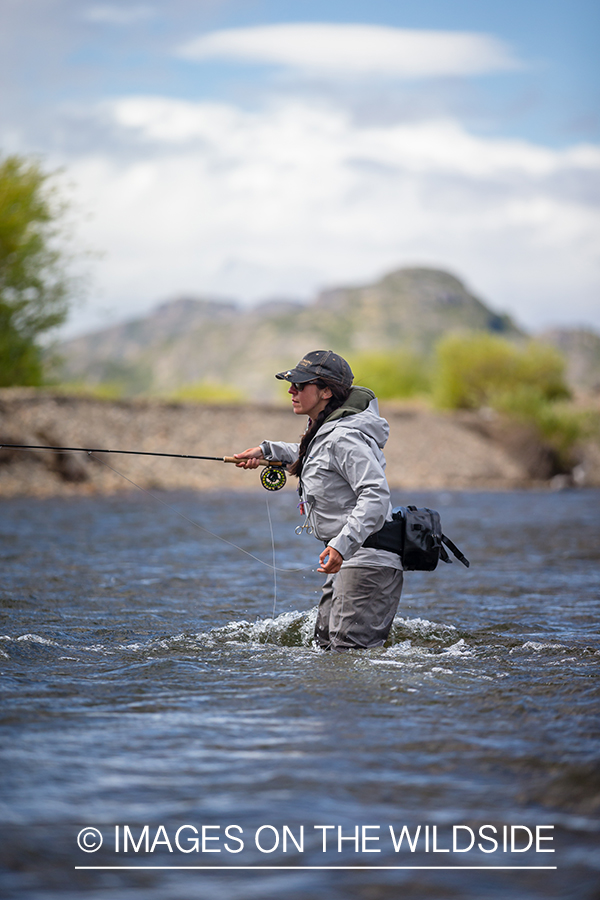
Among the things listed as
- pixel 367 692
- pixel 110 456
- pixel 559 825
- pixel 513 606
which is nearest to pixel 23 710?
pixel 367 692

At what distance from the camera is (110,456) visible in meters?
26.8

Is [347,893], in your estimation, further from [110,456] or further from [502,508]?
[110,456]

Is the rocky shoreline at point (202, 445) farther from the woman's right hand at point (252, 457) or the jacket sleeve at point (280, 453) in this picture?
the jacket sleeve at point (280, 453)

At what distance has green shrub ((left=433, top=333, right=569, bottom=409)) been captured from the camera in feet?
139

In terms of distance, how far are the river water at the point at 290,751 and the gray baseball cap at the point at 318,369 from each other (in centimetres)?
178

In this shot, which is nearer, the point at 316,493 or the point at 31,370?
the point at 316,493

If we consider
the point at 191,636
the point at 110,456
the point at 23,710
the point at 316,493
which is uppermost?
the point at 110,456

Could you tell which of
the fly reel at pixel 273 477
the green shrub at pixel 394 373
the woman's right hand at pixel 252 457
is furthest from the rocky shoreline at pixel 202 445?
the green shrub at pixel 394 373

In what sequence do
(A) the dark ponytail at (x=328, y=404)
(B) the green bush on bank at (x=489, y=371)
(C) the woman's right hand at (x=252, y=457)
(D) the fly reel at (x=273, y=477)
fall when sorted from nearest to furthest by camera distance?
1. (A) the dark ponytail at (x=328, y=404)
2. (C) the woman's right hand at (x=252, y=457)
3. (D) the fly reel at (x=273, y=477)
4. (B) the green bush on bank at (x=489, y=371)

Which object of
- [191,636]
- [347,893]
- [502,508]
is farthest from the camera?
[502,508]

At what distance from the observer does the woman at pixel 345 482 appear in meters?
5.70

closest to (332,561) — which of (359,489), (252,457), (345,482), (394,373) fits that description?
(359,489)

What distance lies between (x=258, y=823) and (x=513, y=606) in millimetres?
6021

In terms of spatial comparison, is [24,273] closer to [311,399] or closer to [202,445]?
[202,445]
